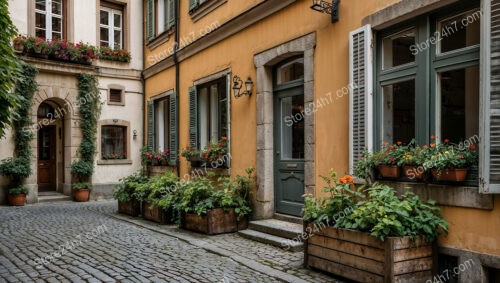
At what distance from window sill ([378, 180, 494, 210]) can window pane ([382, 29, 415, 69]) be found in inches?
60.8

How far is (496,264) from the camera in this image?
4094 mm

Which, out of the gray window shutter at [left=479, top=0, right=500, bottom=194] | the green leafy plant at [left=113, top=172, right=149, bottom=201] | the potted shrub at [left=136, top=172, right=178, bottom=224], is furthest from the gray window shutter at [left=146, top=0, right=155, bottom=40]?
the gray window shutter at [left=479, top=0, right=500, bottom=194]

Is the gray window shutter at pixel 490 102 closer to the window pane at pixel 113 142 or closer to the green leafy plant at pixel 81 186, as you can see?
the green leafy plant at pixel 81 186

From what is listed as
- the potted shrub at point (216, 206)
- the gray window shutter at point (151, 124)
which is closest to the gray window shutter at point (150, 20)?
the gray window shutter at point (151, 124)

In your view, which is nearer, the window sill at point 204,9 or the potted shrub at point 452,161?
the potted shrub at point 452,161

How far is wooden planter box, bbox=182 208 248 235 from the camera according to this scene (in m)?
7.47

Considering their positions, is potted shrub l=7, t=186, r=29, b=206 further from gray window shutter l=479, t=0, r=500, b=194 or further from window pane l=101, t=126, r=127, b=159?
gray window shutter l=479, t=0, r=500, b=194

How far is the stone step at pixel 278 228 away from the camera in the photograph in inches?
255

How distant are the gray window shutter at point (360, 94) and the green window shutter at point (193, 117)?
5116mm

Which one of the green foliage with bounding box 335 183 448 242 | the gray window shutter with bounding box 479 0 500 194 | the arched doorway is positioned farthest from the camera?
the arched doorway

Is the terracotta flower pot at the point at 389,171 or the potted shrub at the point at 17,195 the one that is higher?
the terracotta flower pot at the point at 389,171

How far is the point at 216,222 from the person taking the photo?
7508 millimetres

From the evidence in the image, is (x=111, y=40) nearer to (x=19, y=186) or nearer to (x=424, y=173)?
(x=19, y=186)

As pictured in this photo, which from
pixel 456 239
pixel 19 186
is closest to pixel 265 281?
pixel 456 239
